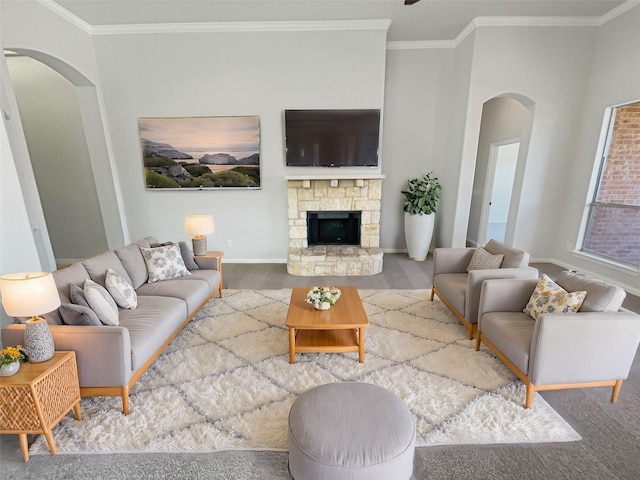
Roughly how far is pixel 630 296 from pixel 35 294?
5.98m

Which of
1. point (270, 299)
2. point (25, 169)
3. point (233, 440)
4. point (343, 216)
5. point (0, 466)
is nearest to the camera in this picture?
point (0, 466)

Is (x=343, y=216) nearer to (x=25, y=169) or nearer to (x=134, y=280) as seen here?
(x=134, y=280)

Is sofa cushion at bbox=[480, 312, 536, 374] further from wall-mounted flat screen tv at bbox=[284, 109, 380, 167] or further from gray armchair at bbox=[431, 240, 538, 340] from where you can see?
wall-mounted flat screen tv at bbox=[284, 109, 380, 167]

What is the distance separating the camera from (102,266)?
8.68 ft

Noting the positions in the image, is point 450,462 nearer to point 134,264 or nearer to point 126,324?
point 126,324

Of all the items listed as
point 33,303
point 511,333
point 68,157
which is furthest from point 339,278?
point 68,157

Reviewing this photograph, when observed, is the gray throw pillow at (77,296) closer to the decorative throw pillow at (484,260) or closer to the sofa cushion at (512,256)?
the decorative throw pillow at (484,260)

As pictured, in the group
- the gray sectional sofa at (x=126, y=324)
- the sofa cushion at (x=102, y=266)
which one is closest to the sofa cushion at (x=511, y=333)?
the gray sectional sofa at (x=126, y=324)

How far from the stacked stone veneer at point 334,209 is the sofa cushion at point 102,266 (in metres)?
2.33

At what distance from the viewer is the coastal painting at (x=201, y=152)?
15.6 feet

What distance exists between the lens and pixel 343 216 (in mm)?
5176

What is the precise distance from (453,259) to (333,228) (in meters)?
2.32

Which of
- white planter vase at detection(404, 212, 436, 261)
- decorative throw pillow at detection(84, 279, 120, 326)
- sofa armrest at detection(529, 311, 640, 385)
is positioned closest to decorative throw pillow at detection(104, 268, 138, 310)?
decorative throw pillow at detection(84, 279, 120, 326)

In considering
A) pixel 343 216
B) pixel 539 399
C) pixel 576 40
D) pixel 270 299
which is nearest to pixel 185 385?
pixel 270 299
